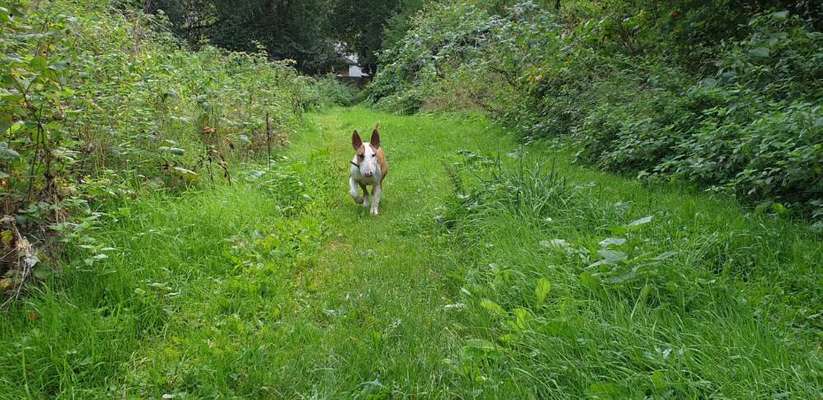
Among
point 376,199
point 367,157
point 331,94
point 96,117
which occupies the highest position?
point 96,117

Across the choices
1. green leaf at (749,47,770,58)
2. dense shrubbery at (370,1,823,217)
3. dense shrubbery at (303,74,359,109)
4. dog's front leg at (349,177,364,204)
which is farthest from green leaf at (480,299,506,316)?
dense shrubbery at (303,74,359,109)

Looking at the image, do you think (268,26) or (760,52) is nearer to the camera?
(760,52)

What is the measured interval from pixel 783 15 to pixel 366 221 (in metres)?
5.08

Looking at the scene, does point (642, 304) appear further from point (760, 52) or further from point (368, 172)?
point (760, 52)

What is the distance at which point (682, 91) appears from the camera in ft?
21.0

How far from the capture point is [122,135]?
4656 millimetres

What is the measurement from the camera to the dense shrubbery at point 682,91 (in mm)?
4141

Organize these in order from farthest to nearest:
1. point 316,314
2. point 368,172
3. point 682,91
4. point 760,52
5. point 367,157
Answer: point 682,91
point 367,157
point 368,172
point 760,52
point 316,314

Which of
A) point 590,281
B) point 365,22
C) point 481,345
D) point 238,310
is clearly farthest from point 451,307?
point 365,22

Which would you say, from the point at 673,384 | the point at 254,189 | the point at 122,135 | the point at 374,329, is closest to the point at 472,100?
the point at 254,189

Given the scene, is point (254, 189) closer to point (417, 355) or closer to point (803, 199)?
point (417, 355)

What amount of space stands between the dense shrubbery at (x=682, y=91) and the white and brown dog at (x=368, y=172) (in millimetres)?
2896

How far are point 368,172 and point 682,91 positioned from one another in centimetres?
419

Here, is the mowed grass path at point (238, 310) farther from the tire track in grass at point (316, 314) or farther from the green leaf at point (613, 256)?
the green leaf at point (613, 256)
